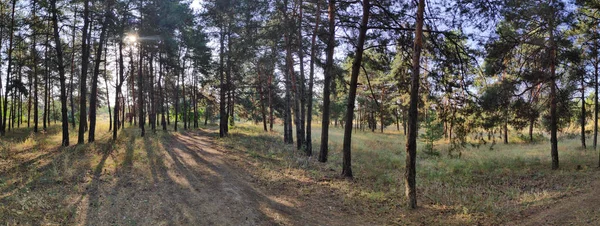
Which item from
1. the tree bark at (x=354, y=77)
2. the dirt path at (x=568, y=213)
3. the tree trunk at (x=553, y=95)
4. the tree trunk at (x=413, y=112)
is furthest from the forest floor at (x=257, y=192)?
the tree trunk at (x=553, y=95)

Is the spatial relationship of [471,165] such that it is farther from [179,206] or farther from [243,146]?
[179,206]

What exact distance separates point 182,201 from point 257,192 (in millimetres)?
2079

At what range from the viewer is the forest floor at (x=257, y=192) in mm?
6648

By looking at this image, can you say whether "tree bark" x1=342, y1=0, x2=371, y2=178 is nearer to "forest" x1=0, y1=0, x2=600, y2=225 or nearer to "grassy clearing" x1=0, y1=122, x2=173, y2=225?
"forest" x1=0, y1=0, x2=600, y2=225

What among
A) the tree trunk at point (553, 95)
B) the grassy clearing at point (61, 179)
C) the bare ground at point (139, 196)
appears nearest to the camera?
the grassy clearing at point (61, 179)

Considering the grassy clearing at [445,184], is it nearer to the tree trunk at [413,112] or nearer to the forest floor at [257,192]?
the forest floor at [257,192]

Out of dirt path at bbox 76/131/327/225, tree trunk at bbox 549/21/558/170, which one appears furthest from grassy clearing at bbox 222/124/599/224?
dirt path at bbox 76/131/327/225

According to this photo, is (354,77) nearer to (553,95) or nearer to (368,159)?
(368,159)

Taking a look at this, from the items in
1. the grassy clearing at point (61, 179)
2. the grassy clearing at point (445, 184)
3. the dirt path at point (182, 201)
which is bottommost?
the grassy clearing at point (445, 184)

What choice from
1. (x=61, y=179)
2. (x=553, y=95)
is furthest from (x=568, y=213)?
(x=61, y=179)

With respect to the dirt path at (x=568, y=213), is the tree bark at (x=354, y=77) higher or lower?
higher

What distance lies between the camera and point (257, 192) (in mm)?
8805

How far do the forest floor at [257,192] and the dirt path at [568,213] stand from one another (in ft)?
0.06

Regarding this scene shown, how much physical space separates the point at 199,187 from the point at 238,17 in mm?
13116
